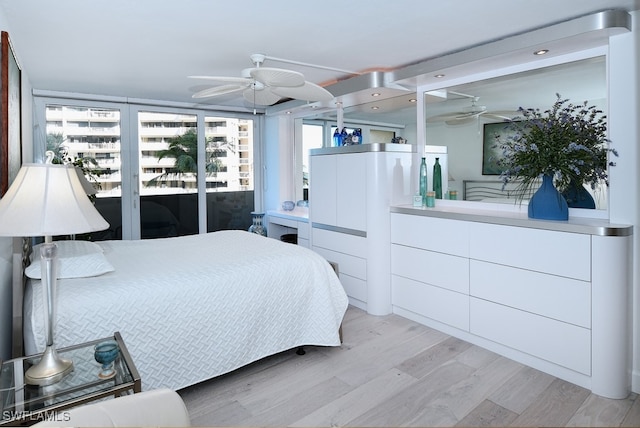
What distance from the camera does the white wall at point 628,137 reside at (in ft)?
7.95

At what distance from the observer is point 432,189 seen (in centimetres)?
382

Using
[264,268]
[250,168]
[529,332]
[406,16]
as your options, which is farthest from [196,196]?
[529,332]

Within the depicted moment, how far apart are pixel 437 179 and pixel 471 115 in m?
0.63

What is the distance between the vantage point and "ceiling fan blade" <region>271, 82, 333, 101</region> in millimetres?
2881

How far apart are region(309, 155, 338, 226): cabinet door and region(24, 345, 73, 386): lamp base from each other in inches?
110

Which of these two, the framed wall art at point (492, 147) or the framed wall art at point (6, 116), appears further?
the framed wall art at point (492, 147)

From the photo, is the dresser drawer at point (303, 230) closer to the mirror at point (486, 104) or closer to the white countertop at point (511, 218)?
the white countertop at point (511, 218)

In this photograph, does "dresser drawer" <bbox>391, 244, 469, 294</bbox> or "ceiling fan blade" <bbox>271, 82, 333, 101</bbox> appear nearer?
"ceiling fan blade" <bbox>271, 82, 333, 101</bbox>

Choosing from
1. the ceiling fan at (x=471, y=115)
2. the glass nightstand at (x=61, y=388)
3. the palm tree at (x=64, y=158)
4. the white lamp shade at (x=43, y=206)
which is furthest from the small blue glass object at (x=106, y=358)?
the palm tree at (x=64, y=158)

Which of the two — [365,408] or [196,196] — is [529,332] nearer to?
[365,408]

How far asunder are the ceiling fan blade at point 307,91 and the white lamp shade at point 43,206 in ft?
5.49

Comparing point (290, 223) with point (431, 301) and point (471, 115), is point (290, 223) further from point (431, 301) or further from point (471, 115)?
point (471, 115)

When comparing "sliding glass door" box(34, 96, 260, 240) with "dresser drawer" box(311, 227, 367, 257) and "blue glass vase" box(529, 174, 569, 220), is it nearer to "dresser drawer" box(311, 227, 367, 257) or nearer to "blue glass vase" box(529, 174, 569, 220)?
"dresser drawer" box(311, 227, 367, 257)

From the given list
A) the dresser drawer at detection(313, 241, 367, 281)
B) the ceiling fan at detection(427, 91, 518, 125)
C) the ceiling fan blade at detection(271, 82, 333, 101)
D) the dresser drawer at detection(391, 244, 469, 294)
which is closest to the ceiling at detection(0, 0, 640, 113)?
the ceiling fan blade at detection(271, 82, 333, 101)
